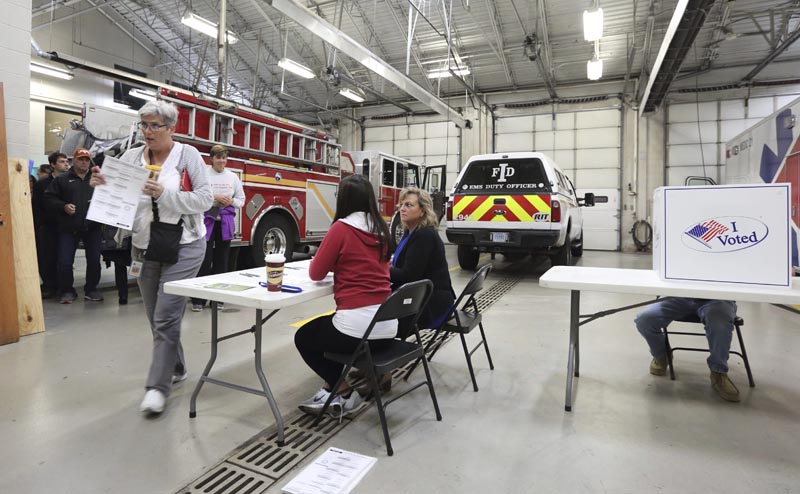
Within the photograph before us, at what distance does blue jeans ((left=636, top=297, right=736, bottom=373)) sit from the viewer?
254 cm

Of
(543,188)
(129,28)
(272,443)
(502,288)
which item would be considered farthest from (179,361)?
(129,28)

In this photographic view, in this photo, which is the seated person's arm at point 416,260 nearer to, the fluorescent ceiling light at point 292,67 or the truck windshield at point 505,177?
the truck windshield at point 505,177

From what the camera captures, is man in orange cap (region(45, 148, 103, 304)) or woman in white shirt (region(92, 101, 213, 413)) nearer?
woman in white shirt (region(92, 101, 213, 413))

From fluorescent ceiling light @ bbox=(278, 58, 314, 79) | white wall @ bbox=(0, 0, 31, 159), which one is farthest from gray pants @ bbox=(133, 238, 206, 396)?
fluorescent ceiling light @ bbox=(278, 58, 314, 79)

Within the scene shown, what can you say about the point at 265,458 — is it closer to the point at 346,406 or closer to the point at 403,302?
the point at 346,406

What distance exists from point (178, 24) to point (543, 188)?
36.8 feet

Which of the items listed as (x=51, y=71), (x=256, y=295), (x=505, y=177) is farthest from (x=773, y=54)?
(x=51, y=71)

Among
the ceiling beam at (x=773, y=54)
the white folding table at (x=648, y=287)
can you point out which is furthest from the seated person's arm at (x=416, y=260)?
the ceiling beam at (x=773, y=54)

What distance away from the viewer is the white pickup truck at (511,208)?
20.6 ft

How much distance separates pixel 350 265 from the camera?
2.18 m

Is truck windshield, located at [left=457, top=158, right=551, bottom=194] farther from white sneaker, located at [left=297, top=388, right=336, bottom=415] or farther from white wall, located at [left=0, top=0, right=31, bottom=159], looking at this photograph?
white wall, located at [left=0, top=0, right=31, bottom=159]

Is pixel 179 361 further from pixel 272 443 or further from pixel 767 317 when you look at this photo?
pixel 767 317

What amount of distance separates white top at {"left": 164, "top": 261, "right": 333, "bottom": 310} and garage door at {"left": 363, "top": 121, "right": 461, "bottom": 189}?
12.9 m

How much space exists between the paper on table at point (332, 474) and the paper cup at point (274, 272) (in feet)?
2.58
